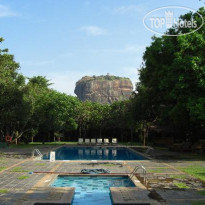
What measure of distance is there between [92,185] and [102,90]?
79.6 meters

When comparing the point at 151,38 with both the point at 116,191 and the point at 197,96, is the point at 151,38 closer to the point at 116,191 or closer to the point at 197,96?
the point at 197,96

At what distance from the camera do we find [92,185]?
31.3 ft

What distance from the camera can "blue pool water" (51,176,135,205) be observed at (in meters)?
7.64

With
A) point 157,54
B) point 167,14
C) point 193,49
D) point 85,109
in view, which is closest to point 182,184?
point 167,14

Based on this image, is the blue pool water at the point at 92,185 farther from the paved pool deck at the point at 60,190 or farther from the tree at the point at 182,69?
the tree at the point at 182,69

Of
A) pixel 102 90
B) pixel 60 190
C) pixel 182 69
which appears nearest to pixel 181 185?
pixel 60 190

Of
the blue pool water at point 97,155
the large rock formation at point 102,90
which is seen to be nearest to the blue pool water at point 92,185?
the blue pool water at point 97,155

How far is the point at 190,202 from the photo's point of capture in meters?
6.52

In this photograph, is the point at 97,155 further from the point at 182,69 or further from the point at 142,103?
the point at 182,69

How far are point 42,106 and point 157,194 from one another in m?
24.5

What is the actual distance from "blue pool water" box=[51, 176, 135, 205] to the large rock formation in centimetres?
7542

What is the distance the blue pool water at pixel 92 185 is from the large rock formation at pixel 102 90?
75.4m

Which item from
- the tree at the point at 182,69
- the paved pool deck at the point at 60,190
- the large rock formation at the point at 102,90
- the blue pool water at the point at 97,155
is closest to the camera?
the paved pool deck at the point at 60,190

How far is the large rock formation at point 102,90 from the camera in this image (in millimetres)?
87562
